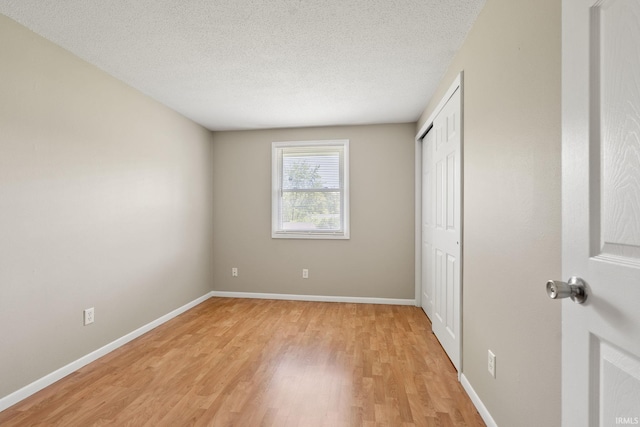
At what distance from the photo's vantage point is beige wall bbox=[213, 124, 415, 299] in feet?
13.5

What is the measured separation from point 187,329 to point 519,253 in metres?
3.06

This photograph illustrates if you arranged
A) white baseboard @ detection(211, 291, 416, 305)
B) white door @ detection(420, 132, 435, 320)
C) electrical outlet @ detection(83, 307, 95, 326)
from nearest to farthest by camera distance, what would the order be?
electrical outlet @ detection(83, 307, 95, 326), white door @ detection(420, 132, 435, 320), white baseboard @ detection(211, 291, 416, 305)

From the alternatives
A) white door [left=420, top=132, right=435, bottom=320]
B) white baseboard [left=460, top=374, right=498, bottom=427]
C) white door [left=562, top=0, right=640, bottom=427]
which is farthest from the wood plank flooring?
white door [left=562, top=0, right=640, bottom=427]

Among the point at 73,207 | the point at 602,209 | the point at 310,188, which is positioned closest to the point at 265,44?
the point at 73,207

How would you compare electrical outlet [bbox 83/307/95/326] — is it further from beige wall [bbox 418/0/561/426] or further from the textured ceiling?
beige wall [bbox 418/0/561/426]

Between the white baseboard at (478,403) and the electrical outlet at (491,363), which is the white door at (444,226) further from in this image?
the electrical outlet at (491,363)

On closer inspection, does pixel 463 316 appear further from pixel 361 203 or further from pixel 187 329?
pixel 187 329

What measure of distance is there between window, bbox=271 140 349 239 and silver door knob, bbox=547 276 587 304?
3464 millimetres

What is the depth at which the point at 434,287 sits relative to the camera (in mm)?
3156

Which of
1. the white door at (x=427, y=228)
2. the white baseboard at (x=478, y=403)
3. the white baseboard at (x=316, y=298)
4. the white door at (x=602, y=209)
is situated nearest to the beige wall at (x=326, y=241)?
the white baseboard at (x=316, y=298)

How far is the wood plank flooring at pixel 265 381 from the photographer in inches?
70.5

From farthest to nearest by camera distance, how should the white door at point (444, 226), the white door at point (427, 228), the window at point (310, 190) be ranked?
the window at point (310, 190) < the white door at point (427, 228) < the white door at point (444, 226)

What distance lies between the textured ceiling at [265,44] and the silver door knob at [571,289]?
1.73 m

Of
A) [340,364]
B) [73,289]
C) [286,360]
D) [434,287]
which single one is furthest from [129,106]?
[434,287]
